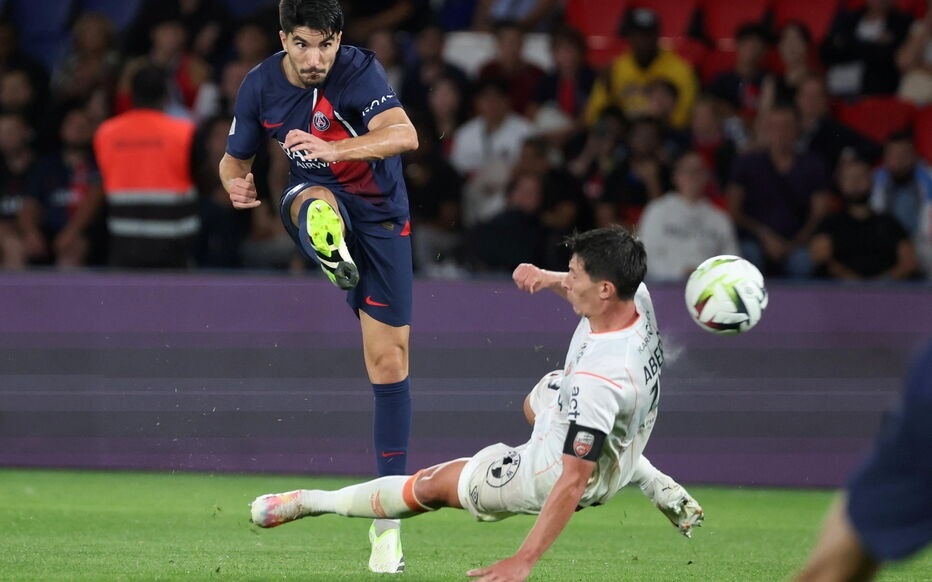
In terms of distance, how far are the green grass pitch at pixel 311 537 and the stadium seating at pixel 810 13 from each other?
5.42m

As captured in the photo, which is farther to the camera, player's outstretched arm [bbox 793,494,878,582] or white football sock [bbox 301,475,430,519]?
white football sock [bbox 301,475,430,519]

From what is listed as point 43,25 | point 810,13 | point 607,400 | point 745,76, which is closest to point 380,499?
point 607,400

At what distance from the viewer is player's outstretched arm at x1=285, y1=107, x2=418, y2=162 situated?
597cm

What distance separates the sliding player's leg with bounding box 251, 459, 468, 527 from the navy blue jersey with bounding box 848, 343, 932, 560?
2450mm

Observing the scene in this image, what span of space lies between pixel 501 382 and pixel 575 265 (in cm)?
443

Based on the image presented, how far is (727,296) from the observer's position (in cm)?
551

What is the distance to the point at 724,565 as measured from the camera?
6.59 m

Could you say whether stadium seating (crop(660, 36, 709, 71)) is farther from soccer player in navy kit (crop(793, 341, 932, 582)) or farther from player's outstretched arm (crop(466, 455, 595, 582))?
soccer player in navy kit (crop(793, 341, 932, 582))

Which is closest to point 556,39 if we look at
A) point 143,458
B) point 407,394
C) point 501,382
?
point 501,382

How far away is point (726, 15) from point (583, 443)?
30.5ft

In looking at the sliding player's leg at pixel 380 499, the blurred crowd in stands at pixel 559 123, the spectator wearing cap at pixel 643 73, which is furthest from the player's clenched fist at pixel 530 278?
the spectator wearing cap at pixel 643 73

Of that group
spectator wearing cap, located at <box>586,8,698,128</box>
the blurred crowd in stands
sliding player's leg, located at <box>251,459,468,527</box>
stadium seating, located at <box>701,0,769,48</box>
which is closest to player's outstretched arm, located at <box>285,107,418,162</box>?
sliding player's leg, located at <box>251,459,468,527</box>

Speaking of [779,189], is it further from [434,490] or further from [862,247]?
[434,490]

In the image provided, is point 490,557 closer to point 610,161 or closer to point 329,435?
point 329,435
